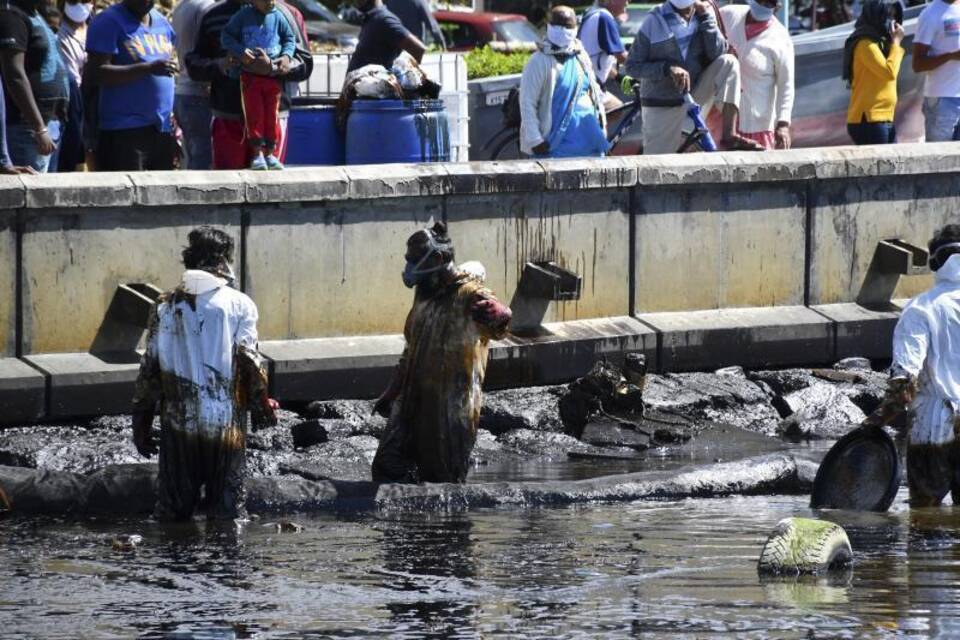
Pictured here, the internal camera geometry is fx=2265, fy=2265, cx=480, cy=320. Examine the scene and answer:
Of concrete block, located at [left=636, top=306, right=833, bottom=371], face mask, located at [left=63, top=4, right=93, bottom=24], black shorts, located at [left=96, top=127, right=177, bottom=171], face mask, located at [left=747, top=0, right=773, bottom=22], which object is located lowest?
concrete block, located at [left=636, top=306, right=833, bottom=371]

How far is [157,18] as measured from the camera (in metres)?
Answer: 13.7

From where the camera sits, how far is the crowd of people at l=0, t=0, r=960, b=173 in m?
13.0

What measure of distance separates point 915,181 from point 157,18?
18.0 ft

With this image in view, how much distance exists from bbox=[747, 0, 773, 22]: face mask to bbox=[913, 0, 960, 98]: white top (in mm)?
1230

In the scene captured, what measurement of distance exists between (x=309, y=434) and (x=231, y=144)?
2187 millimetres

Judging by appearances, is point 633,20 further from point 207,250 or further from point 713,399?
point 207,250

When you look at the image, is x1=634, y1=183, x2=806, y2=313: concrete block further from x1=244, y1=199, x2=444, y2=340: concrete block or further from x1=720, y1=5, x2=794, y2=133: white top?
x1=244, y1=199, x2=444, y2=340: concrete block

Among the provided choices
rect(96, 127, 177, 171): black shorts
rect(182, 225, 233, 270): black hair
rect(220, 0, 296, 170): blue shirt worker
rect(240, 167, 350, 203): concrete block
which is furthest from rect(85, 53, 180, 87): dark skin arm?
rect(182, 225, 233, 270): black hair

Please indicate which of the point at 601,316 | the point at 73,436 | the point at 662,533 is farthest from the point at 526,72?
the point at 662,533

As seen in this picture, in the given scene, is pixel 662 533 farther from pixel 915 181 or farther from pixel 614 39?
pixel 614 39

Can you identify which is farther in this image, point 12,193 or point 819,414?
point 819,414

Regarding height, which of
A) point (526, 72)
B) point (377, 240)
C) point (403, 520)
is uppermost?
point (526, 72)

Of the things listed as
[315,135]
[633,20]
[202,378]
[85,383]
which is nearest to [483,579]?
[202,378]

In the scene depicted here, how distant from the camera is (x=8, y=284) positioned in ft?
40.8
